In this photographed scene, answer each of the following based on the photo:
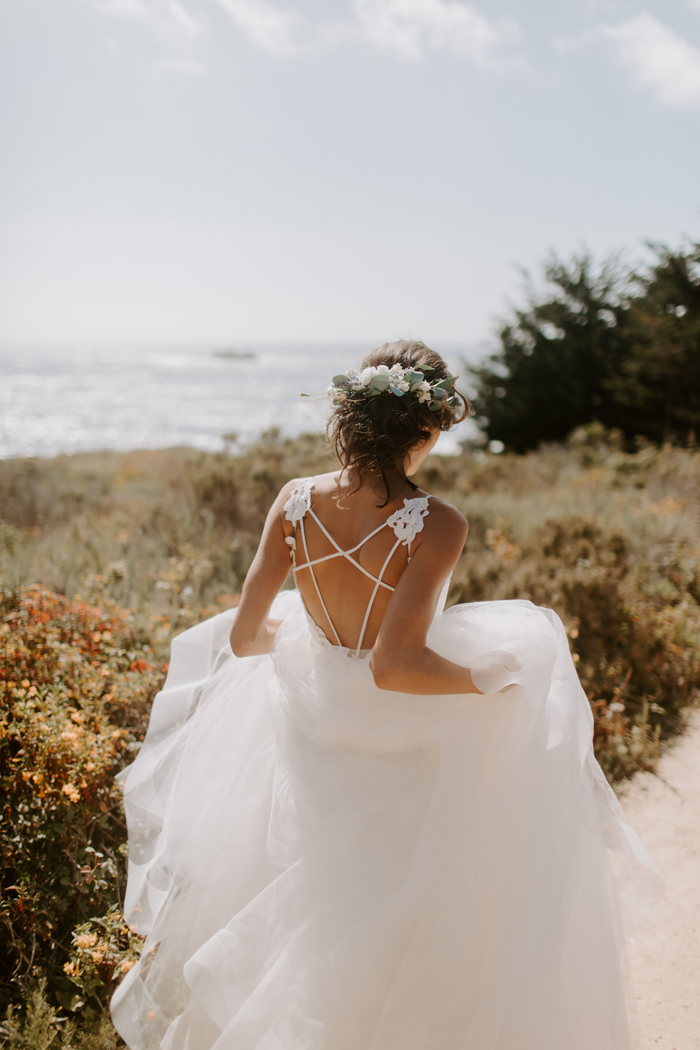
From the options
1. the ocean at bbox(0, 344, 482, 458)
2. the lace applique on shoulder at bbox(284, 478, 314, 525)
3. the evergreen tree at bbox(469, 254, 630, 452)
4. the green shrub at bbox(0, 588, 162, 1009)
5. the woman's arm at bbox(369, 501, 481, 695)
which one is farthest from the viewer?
the evergreen tree at bbox(469, 254, 630, 452)

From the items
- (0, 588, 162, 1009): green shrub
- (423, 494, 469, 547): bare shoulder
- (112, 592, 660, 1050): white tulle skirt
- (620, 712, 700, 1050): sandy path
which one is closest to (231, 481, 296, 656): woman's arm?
(112, 592, 660, 1050): white tulle skirt

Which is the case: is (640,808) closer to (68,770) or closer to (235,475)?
(68,770)

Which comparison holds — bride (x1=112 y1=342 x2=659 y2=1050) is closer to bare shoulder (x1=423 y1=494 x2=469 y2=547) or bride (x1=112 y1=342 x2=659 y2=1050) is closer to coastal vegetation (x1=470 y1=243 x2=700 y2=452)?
bare shoulder (x1=423 y1=494 x2=469 y2=547)

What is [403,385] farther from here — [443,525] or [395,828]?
[395,828]

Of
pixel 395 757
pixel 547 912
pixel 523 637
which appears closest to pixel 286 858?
pixel 395 757

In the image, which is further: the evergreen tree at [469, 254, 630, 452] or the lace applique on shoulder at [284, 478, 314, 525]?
the evergreen tree at [469, 254, 630, 452]

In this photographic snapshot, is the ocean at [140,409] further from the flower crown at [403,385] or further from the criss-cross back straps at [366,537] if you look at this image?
the criss-cross back straps at [366,537]

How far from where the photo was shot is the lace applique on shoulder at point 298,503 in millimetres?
2010

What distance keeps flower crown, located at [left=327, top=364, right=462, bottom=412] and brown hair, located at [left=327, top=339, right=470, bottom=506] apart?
2cm

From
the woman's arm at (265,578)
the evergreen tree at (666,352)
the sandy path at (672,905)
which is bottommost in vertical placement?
the sandy path at (672,905)

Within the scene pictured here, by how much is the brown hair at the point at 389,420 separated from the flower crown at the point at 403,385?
15 millimetres

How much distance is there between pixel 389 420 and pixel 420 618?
0.61m

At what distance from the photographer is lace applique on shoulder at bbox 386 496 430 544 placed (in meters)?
1.77

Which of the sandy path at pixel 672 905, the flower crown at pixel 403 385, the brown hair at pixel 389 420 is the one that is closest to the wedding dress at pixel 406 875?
the brown hair at pixel 389 420
